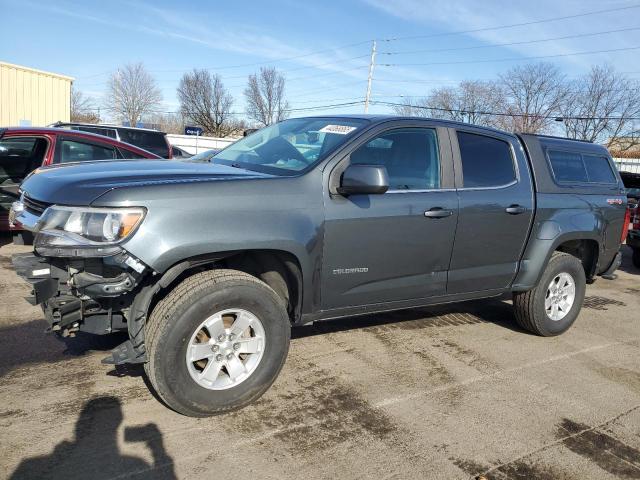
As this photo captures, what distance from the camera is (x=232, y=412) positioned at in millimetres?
3373

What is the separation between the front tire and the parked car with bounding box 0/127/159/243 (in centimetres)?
443

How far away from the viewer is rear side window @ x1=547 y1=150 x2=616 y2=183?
5.20 metres

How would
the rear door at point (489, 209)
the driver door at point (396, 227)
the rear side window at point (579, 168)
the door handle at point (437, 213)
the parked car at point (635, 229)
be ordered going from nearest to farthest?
the driver door at point (396, 227)
the door handle at point (437, 213)
the rear door at point (489, 209)
the rear side window at point (579, 168)
the parked car at point (635, 229)

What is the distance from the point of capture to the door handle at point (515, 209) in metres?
4.59

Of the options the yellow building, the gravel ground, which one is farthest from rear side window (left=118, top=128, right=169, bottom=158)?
the yellow building

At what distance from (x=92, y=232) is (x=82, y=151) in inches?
197

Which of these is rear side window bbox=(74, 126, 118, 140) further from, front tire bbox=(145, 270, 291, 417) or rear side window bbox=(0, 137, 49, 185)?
front tire bbox=(145, 270, 291, 417)

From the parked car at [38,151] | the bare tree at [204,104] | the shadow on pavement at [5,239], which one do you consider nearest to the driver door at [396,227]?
the parked car at [38,151]

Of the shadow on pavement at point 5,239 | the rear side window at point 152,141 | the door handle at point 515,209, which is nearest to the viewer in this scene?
the door handle at point 515,209

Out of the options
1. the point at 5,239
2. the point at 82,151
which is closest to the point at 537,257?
the point at 82,151

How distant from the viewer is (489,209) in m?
4.46

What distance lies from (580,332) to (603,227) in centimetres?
112

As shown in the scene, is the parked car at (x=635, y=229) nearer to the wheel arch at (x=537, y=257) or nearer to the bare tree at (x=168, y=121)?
the wheel arch at (x=537, y=257)

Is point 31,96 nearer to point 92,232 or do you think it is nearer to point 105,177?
point 105,177
